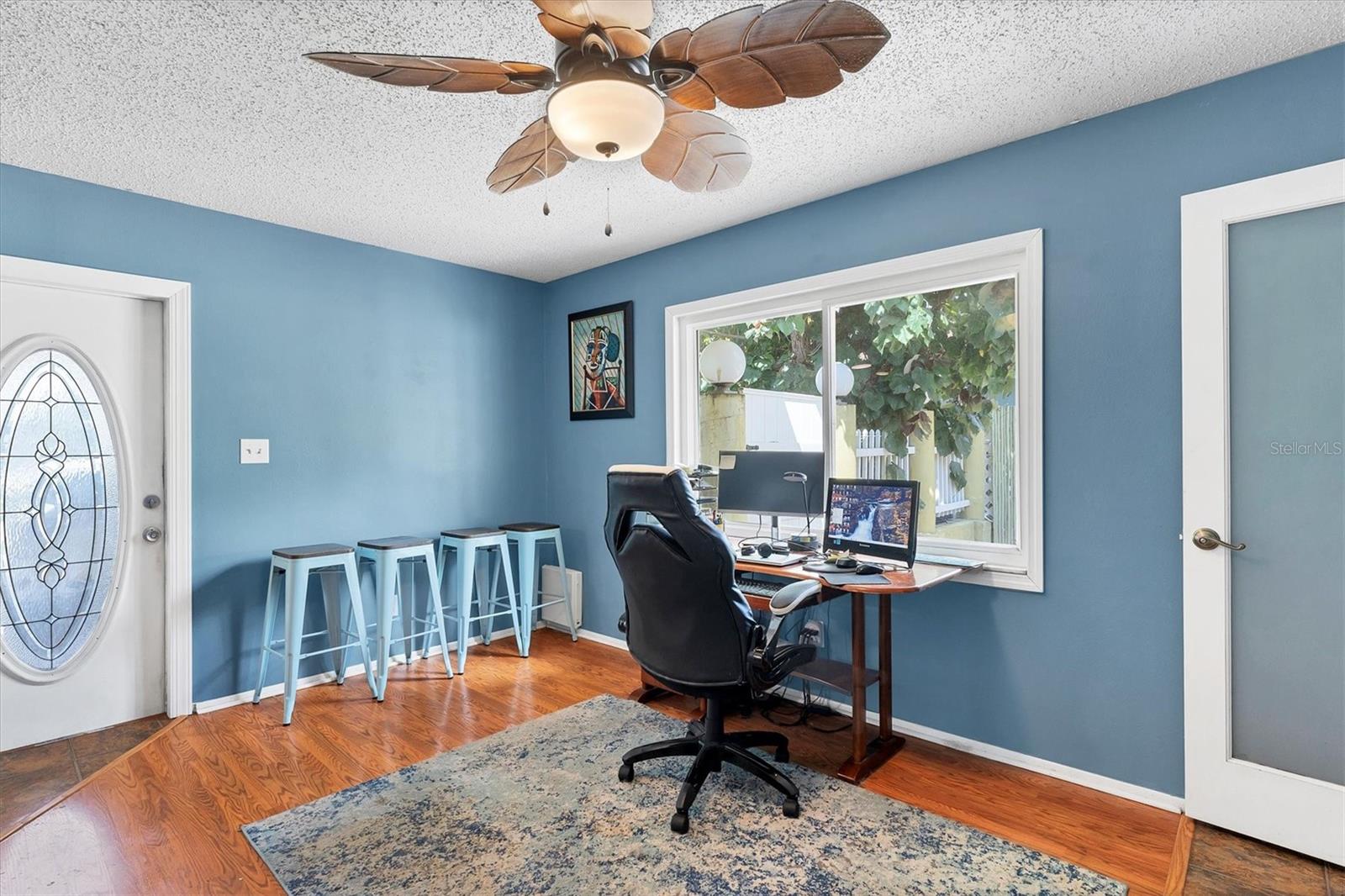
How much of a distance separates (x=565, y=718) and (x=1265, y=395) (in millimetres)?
2838

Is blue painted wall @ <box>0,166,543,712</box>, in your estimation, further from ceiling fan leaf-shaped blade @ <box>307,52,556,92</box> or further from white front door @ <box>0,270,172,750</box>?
ceiling fan leaf-shaped blade @ <box>307,52,556,92</box>

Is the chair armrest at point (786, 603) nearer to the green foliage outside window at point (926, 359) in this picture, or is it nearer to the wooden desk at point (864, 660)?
the wooden desk at point (864, 660)

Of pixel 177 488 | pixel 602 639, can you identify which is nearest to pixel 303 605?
pixel 177 488

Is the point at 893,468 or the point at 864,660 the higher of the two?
the point at 893,468

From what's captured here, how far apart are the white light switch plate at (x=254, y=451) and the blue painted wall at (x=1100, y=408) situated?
122 inches

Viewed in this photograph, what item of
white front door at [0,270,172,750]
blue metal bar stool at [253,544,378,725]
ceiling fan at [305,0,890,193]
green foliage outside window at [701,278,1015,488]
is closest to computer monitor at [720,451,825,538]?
green foliage outside window at [701,278,1015,488]

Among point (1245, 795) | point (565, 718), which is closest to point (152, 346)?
point (565, 718)

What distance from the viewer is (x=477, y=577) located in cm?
423

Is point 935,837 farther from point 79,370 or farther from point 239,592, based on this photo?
point 79,370

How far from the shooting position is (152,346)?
3.12 meters

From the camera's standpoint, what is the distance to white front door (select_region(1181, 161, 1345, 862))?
1981 millimetres

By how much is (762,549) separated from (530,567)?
172 cm

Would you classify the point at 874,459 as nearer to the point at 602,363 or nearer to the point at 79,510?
the point at 602,363

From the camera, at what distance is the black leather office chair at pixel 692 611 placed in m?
2.12
